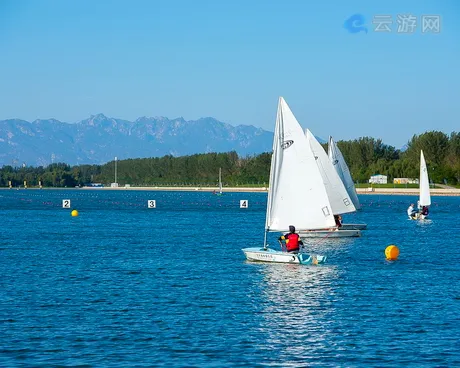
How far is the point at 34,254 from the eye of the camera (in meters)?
55.2

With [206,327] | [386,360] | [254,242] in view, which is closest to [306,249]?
[254,242]

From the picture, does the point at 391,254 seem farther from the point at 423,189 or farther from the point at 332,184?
the point at 423,189

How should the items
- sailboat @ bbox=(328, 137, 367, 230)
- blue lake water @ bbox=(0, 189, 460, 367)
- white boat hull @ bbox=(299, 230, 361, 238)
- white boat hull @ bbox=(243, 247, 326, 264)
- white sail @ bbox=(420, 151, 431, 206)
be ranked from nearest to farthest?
blue lake water @ bbox=(0, 189, 460, 367), white boat hull @ bbox=(243, 247, 326, 264), white boat hull @ bbox=(299, 230, 361, 238), sailboat @ bbox=(328, 137, 367, 230), white sail @ bbox=(420, 151, 431, 206)

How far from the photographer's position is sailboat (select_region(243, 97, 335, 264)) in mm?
46562

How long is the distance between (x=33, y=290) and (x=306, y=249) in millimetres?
23628

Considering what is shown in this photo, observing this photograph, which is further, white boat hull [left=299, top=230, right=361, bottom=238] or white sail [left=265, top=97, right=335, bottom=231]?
white boat hull [left=299, top=230, right=361, bottom=238]

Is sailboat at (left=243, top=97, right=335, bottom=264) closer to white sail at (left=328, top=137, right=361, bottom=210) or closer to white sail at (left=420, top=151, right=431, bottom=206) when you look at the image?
white sail at (left=328, top=137, right=361, bottom=210)

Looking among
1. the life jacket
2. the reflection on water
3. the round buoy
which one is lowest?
the reflection on water

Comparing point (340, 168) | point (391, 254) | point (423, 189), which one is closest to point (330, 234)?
point (340, 168)

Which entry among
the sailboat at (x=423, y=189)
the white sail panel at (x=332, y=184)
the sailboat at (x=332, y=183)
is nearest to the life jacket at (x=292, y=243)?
the sailboat at (x=332, y=183)

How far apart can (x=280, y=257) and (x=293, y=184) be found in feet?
17.0

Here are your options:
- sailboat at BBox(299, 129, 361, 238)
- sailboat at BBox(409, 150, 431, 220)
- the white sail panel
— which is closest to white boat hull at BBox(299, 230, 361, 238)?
sailboat at BBox(299, 129, 361, 238)

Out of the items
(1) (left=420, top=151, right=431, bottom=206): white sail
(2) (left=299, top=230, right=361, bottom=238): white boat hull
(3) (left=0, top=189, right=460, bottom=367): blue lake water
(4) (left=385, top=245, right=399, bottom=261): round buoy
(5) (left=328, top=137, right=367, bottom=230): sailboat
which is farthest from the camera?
(1) (left=420, top=151, right=431, bottom=206): white sail

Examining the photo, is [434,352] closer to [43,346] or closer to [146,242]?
[43,346]
